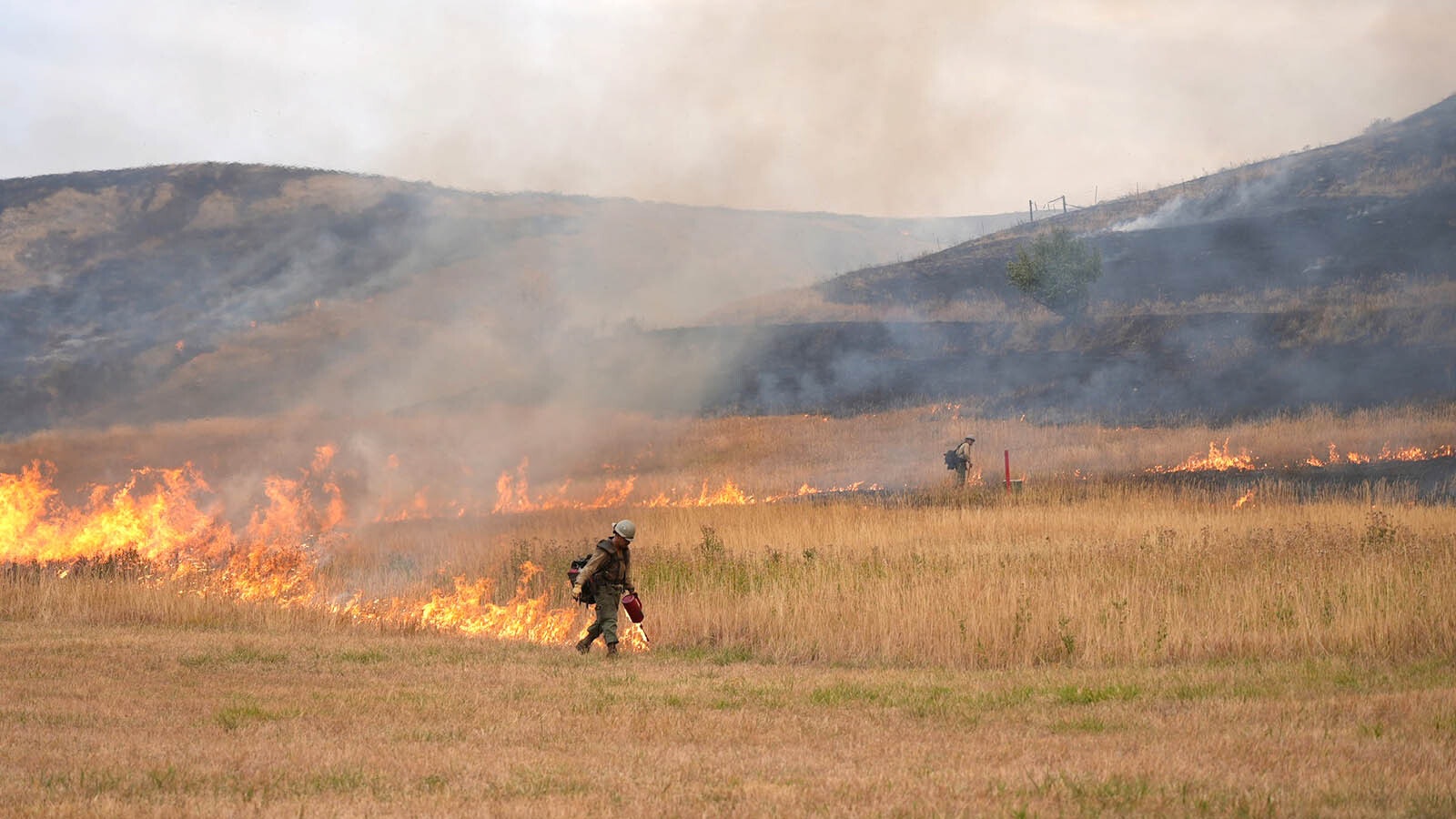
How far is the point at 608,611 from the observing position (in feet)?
44.6

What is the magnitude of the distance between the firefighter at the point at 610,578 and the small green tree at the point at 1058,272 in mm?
45162

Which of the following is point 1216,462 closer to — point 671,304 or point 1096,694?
point 1096,694

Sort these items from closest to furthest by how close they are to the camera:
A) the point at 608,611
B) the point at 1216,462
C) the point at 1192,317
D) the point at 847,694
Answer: the point at 847,694
the point at 608,611
the point at 1216,462
the point at 1192,317

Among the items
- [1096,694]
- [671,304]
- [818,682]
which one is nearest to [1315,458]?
[1096,694]

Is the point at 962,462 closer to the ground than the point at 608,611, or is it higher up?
higher up

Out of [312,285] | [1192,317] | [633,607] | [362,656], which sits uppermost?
[312,285]

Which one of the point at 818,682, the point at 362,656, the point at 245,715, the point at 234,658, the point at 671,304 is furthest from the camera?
the point at 671,304

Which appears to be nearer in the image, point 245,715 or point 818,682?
point 245,715

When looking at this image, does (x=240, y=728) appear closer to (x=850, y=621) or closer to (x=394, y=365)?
(x=850, y=621)

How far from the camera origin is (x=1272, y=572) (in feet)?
48.2

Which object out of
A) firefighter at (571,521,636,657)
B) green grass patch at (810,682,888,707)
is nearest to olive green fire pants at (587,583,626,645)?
firefighter at (571,521,636,657)

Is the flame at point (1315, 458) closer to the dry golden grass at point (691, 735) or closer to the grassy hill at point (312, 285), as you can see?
the dry golden grass at point (691, 735)

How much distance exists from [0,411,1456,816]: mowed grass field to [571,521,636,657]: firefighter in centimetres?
42

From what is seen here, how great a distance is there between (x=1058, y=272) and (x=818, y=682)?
4681 centimetres
